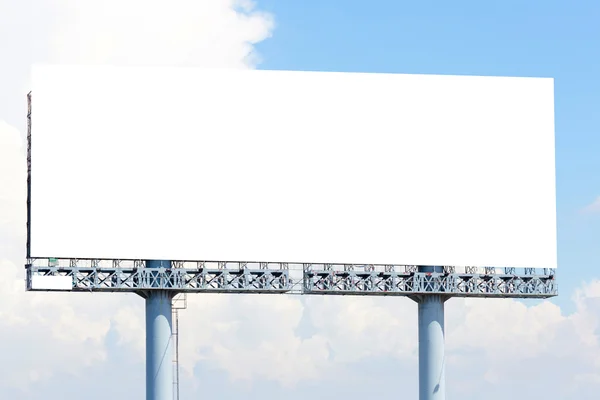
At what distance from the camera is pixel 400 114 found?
282ft

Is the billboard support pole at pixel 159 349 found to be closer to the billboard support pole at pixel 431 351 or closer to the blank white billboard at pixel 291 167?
the blank white billboard at pixel 291 167

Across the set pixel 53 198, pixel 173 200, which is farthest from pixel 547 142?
pixel 53 198

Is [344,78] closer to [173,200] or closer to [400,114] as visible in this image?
[400,114]

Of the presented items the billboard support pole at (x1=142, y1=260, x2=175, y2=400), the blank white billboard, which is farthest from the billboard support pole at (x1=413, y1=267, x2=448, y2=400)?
the billboard support pole at (x1=142, y1=260, x2=175, y2=400)

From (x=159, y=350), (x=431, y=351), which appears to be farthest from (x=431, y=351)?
(x=159, y=350)

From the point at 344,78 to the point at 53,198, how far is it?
52.1 ft

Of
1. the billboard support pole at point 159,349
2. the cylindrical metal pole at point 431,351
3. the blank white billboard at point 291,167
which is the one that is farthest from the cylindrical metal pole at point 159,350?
the cylindrical metal pole at point 431,351

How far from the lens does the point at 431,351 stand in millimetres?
85312

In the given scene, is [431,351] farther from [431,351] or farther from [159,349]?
[159,349]

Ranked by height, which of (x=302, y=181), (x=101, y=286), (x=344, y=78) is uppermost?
(x=344, y=78)

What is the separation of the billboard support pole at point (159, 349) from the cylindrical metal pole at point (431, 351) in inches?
511

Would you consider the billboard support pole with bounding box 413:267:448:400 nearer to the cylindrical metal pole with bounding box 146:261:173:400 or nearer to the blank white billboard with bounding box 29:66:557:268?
the blank white billboard with bounding box 29:66:557:268

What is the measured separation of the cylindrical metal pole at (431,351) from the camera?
3354 inches

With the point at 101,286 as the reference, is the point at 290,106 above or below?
above
